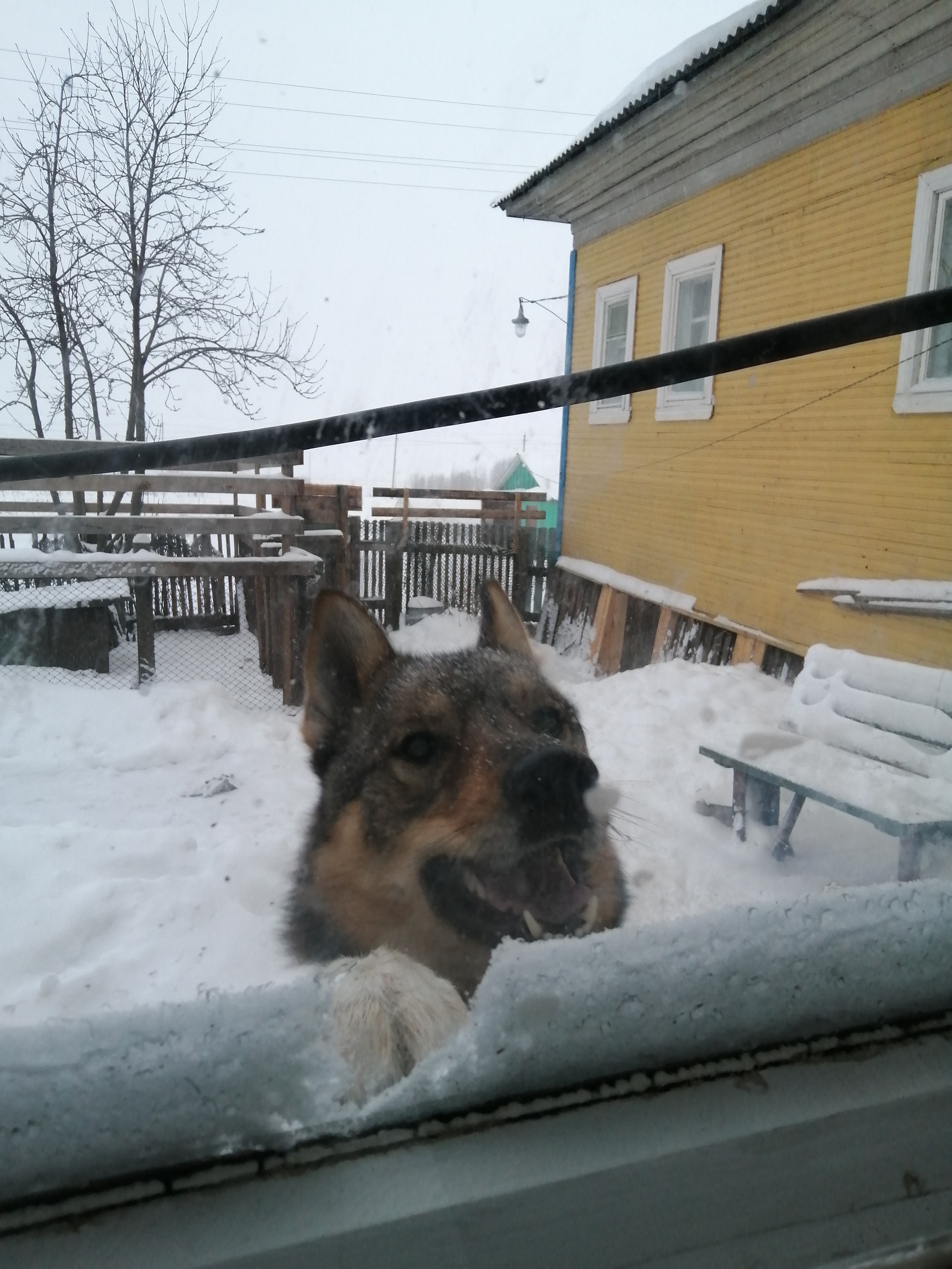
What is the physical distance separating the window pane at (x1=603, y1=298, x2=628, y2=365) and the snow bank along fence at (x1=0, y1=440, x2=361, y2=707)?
4.87 feet

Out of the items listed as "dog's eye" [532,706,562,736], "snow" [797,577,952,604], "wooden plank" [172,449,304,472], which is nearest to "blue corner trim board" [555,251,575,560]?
"dog's eye" [532,706,562,736]

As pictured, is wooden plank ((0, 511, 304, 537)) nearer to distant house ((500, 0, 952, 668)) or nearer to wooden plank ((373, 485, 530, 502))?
wooden plank ((373, 485, 530, 502))

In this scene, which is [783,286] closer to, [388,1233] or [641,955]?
[641,955]

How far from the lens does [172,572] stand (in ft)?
5.64

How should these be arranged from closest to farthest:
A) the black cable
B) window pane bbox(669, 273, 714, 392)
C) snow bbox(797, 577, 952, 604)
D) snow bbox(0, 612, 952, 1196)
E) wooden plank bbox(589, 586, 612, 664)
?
snow bbox(0, 612, 952, 1196)
the black cable
snow bbox(797, 577, 952, 604)
wooden plank bbox(589, 586, 612, 664)
window pane bbox(669, 273, 714, 392)

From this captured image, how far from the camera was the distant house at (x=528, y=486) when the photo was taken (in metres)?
1.66

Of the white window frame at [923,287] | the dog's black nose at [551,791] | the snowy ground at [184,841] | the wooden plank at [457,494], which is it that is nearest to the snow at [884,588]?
the white window frame at [923,287]

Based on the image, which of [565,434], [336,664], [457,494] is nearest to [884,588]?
[565,434]

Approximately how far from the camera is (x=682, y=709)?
9.11ft

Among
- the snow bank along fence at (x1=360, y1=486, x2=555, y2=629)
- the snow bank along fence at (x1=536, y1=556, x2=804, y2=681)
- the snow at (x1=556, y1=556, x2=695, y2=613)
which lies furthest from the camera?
the snow bank along fence at (x1=536, y1=556, x2=804, y2=681)

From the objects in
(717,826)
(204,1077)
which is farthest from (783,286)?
(204,1077)

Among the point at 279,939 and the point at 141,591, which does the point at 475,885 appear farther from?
the point at 141,591

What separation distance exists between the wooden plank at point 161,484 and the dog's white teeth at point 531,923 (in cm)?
89

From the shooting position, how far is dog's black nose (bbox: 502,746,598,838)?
135 cm
